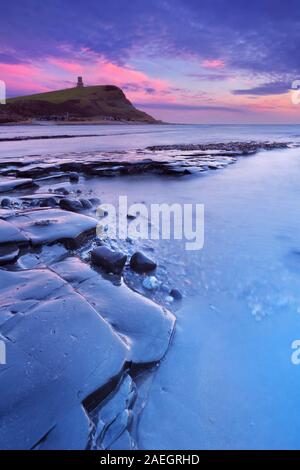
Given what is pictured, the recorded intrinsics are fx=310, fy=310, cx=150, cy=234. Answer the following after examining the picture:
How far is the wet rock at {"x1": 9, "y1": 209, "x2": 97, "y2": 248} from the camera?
12.7ft

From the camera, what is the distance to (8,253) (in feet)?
11.1

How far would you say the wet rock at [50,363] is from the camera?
155 cm

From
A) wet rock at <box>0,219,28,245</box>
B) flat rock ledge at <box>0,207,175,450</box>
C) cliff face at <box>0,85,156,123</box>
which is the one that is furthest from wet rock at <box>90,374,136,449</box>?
cliff face at <box>0,85,156,123</box>

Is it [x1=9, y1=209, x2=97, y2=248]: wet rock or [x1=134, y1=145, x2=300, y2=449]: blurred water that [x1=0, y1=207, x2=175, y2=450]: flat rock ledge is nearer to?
[x1=134, y1=145, x2=300, y2=449]: blurred water

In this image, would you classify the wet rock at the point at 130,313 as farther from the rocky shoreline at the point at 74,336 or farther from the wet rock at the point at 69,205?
the wet rock at the point at 69,205

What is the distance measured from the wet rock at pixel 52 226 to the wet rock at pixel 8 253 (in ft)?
0.70

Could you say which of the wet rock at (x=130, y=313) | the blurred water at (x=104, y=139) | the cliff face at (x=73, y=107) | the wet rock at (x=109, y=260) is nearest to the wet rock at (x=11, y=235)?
the wet rock at (x=130, y=313)

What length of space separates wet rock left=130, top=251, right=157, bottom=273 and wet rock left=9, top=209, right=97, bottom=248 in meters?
0.89

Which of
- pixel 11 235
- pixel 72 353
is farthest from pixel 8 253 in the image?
pixel 72 353

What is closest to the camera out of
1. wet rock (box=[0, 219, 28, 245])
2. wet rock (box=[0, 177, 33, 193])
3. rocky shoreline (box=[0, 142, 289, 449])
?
rocky shoreline (box=[0, 142, 289, 449])

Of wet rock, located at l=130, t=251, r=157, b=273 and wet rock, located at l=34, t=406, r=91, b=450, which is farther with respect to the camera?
wet rock, located at l=130, t=251, r=157, b=273

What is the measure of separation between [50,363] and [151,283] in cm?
149

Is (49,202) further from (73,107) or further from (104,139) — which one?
(73,107)

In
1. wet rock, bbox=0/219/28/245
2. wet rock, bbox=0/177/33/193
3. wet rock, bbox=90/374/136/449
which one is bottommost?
wet rock, bbox=90/374/136/449
